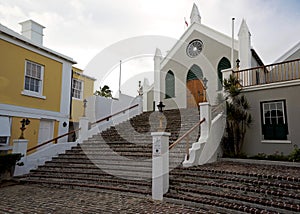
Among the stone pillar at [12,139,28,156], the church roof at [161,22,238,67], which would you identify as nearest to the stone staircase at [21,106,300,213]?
the stone pillar at [12,139,28,156]

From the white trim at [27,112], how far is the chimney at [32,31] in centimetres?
371

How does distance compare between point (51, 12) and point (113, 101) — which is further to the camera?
point (113, 101)

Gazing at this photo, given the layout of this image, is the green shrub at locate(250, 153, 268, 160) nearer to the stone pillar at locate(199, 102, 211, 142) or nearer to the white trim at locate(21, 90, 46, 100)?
the stone pillar at locate(199, 102, 211, 142)

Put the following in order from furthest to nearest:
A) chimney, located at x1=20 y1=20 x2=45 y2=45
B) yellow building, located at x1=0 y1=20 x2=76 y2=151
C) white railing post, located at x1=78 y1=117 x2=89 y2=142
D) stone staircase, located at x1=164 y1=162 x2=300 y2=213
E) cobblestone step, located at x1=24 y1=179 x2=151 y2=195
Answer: chimney, located at x1=20 y1=20 x2=45 y2=45 → white railing post, located at x1=78 y1=117 x2=89 y2=142 → yellow building, located at x1=0 y1=20 x2=76 y2=151 → cobblestone step, located at x1=24 y1=179 x2=151 y2=195 → stone staircase, located at x1=164 y1=162 x2=300 y2=213

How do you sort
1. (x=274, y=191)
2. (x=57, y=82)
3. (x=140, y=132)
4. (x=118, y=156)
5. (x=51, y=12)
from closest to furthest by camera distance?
(x=274, y=191), (x=118, y=156), (x=51, y=12), (x=140, y=132), (x=57, y=82)

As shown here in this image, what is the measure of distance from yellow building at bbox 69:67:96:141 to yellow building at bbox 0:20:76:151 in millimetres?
1748

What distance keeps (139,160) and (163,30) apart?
758cm

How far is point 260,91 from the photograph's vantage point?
1007 cm

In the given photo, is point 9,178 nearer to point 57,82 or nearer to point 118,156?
point 118,156

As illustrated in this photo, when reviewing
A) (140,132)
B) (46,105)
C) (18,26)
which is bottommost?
(140,132)

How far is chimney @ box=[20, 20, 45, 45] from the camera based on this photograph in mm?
12133

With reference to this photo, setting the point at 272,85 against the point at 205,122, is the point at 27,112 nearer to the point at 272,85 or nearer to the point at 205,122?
the point at 205,122

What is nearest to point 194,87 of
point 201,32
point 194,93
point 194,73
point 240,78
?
point 194,93

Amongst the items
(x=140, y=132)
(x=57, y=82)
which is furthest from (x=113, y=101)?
(x=140, y=132)
